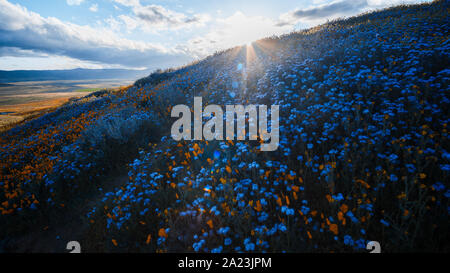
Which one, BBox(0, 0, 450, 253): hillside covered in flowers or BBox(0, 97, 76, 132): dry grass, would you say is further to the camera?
BBox(0, 97, 76, 132): dry grass

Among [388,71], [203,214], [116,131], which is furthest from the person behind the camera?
[116,131]

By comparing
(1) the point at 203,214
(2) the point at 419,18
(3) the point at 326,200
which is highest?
(2) the point at 419,18

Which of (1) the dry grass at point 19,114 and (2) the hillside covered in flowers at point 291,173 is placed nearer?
(2) the hillside covered in flowers at point 291,173

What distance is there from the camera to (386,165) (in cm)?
360

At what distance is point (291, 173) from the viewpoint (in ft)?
11.6

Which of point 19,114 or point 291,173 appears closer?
point 291,173

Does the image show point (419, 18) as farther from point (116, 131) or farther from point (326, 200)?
point (116, 131)

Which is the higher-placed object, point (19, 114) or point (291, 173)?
point (19, 114)

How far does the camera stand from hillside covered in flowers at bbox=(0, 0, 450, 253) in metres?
2.91

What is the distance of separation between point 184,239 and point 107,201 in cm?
251

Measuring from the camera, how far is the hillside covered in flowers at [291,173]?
2914 mm
